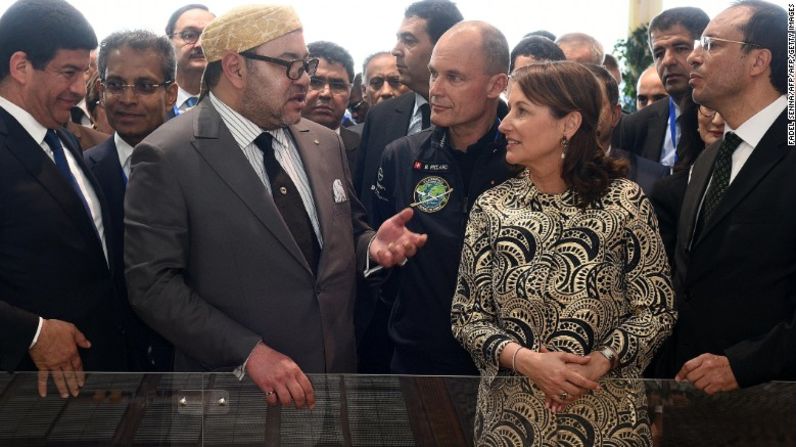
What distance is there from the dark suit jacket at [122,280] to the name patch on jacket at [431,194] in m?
0.93

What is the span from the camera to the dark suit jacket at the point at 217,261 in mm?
2621

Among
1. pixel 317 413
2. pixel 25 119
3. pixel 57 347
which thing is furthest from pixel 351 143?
pixel 317 413

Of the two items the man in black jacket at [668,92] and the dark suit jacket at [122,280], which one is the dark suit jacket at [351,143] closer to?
the man in black jacket at [668,92]

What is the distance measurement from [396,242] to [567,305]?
1.81 ft

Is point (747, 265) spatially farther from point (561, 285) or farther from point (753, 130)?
point (561, 285)

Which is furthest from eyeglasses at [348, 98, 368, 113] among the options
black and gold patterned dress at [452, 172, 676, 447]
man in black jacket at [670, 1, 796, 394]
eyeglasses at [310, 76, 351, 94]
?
black and gold patterned dress at [452, 172, 676, 447]

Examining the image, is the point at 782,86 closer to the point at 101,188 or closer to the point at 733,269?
the point at 733,269

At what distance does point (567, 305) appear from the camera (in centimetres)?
254

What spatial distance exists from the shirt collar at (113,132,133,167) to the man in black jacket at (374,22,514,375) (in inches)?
34.4

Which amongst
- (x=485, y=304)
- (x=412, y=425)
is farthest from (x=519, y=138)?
(x=412, y=425)

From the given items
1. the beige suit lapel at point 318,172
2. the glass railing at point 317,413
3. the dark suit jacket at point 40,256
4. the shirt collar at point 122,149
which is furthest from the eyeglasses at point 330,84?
the glass railing at point 317,413

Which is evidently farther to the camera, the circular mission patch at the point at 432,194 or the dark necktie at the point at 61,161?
the circular mission patch at the point at 432,194

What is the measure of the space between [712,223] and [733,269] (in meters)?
0.15

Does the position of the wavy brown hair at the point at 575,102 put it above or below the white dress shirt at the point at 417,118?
above
